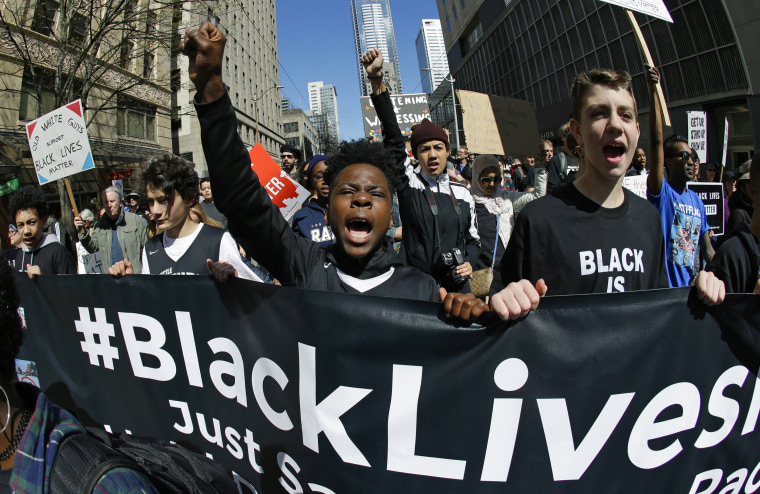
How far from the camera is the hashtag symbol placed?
91.7 inches

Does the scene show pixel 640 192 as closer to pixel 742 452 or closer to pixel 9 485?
pixel 742 452

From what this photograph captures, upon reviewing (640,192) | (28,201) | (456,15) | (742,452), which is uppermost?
(456,15)

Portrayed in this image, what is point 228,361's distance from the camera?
194 cm

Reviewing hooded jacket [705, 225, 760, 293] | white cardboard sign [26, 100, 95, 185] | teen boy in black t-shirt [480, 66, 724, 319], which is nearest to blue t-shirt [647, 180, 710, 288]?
hooded jacket [705, 225, 760, 293]

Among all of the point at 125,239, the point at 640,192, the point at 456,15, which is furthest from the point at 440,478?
the point at 456,15

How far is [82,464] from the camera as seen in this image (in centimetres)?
90

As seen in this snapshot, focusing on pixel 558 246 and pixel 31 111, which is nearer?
pixel 558 246

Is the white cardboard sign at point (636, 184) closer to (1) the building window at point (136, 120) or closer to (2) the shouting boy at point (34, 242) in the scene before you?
(2) the shouting boy at point (34, 242)

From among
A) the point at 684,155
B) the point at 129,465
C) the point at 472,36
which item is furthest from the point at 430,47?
the point at 129,465

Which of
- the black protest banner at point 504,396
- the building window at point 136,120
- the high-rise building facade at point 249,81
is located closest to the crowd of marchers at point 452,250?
the black protest banner at point 504,396

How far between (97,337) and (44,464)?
1.67 meters

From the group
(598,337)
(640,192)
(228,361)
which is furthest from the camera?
(640,192)

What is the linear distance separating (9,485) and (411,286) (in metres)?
1.32

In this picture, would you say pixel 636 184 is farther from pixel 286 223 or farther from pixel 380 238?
pixel 286 223
